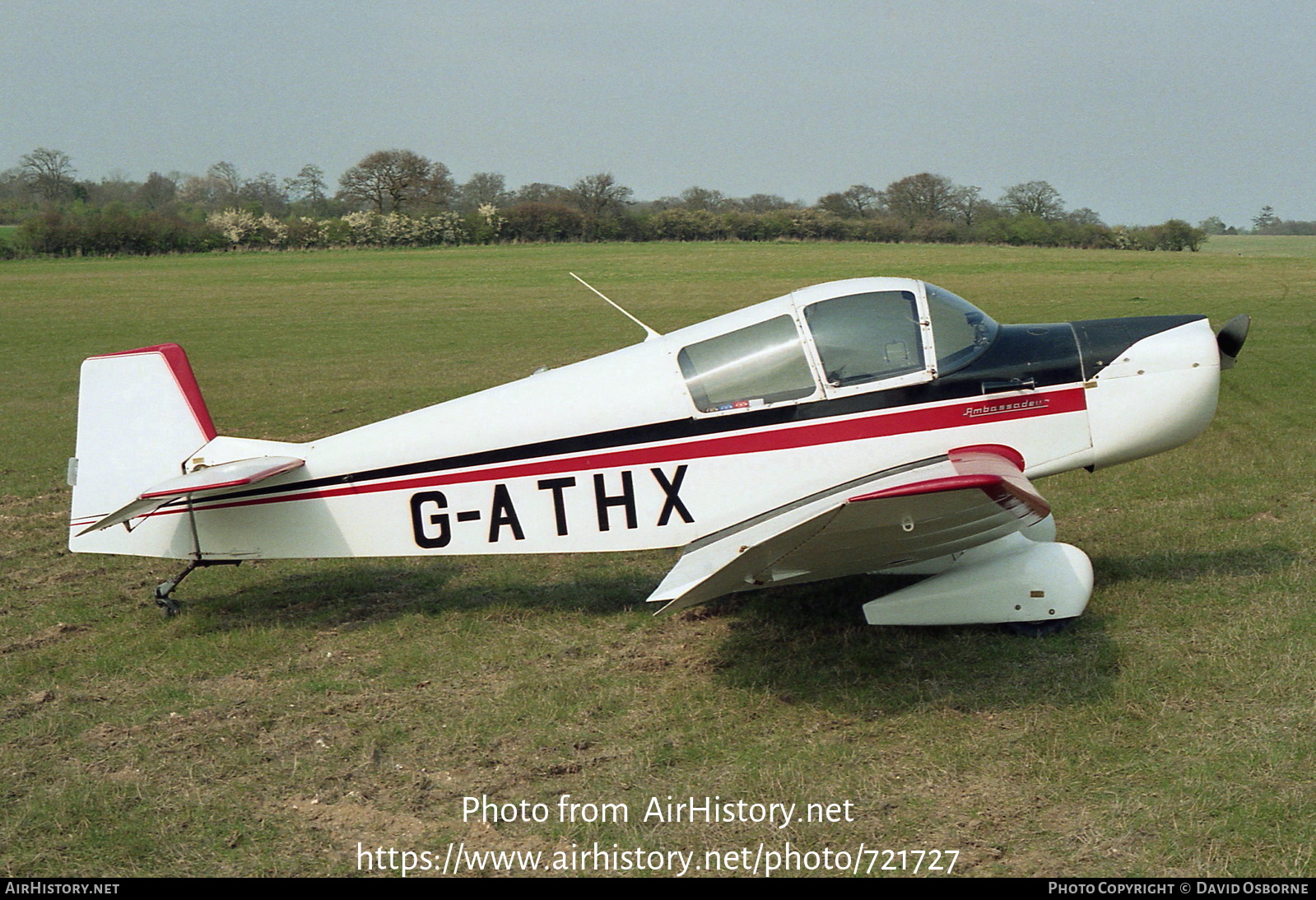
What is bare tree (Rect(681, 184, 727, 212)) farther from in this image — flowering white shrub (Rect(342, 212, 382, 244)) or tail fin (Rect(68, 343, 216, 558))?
tail fin (Rect(68, 343, 216, 558))

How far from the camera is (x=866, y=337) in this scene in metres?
5.64

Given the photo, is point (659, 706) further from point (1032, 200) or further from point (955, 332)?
point (1032, 200)

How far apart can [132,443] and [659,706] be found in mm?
3698

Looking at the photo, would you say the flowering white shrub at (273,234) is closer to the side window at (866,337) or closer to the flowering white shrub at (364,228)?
the flowering white shrub at (364,228)

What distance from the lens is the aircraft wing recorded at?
444cm

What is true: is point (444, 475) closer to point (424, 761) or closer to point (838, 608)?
point (424, 761)

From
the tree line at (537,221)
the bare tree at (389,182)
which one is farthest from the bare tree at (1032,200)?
the bare tree at (389,182)

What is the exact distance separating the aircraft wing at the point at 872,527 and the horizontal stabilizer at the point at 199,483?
2514mm

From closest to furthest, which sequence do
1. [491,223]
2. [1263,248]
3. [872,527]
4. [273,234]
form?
[872,527]
[1263,248]
[273,234]
[491,223]

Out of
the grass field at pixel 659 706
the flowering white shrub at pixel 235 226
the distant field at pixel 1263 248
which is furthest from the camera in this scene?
the flowering white shrub at pixel 235 226

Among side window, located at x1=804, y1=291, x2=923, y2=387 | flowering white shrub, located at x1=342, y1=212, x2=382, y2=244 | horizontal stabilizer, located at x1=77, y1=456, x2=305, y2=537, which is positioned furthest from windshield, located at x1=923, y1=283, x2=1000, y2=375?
flowering white shrub, located at x1=342, y1=212, x2=382, y2=244

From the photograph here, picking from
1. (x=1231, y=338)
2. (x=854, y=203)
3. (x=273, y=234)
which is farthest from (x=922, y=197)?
(x=1231, y=338)

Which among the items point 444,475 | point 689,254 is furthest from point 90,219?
point 444,475

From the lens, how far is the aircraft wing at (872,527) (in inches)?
175
